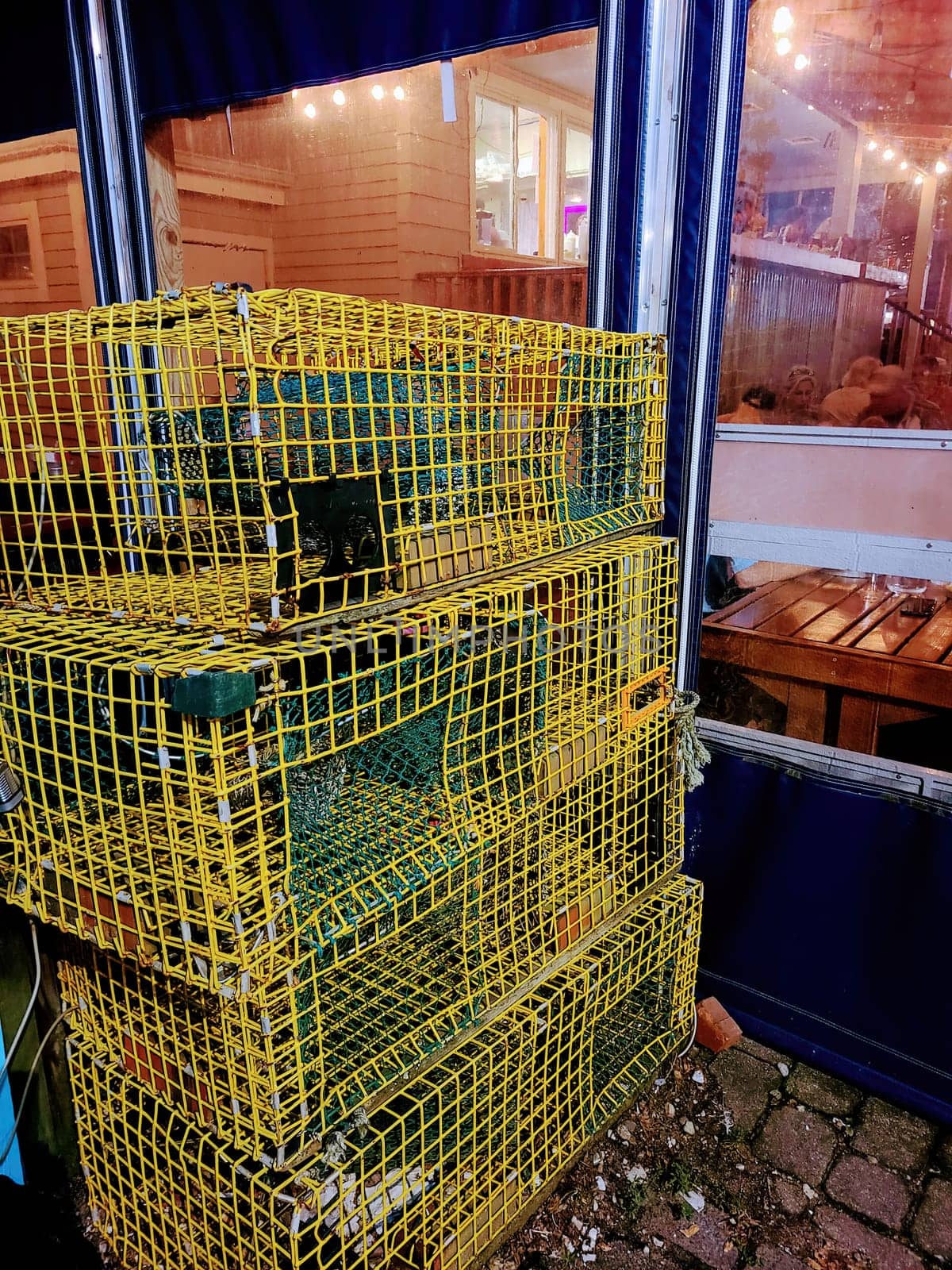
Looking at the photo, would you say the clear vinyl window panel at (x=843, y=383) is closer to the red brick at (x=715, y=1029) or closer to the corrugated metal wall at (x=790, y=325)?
the corrugated metal wall at (x=790, y=325)

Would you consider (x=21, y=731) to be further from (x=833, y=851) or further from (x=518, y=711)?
(x=833, y=851)

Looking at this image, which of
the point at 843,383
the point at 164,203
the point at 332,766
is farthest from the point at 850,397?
the point at 164,203

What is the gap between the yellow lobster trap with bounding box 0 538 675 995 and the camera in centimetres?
140

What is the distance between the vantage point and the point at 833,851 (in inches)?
107

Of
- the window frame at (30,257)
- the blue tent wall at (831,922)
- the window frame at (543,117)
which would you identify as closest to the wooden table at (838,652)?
the blue tent wall at (831,922)

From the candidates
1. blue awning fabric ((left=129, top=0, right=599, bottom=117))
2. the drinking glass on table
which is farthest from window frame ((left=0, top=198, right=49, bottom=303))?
the drinking glass on table

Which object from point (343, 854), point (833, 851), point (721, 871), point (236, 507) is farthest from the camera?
point (721, 871)

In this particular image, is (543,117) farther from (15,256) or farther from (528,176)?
(15,256)

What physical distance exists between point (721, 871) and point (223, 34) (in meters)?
3.59

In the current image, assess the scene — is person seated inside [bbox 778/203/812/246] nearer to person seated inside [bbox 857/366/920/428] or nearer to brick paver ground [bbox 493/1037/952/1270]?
person seated inside [bbox 857/366/920/428]

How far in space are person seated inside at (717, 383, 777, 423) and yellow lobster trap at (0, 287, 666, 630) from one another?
0.35 m

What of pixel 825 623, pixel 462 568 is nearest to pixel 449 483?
pixel 462 568

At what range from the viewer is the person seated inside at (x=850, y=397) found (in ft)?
8.17

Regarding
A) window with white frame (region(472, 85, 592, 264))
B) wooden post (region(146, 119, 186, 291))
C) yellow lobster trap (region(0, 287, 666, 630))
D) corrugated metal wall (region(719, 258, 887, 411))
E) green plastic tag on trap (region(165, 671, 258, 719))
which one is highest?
window with white frame (region(472, 85, 592, 264))
